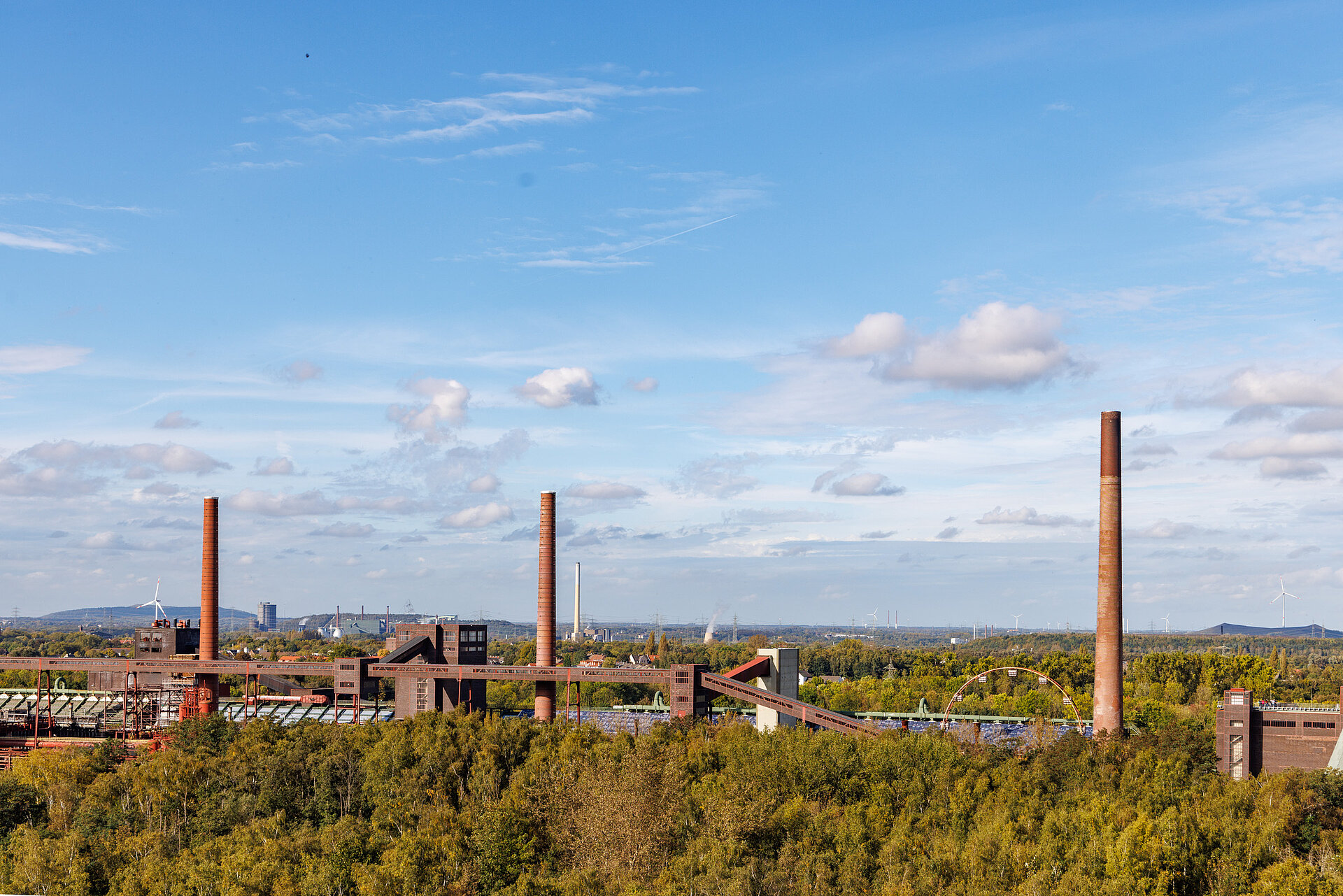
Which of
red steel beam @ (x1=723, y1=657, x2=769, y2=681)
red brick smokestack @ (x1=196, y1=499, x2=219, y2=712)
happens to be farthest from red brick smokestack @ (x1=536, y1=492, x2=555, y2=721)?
red brick smokestack @ (x1=196, y1=499, x2=219, y2=712)

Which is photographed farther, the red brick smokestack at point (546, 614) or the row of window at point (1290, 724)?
the red brick smokestack at point (546, 614)

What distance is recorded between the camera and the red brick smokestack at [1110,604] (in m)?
87.9

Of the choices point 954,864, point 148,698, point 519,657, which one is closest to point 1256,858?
point 954,864

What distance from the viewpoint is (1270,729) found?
306ft

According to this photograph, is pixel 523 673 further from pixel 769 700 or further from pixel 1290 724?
pixel 1290 724

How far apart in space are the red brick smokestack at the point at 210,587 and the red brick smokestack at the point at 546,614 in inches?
1167

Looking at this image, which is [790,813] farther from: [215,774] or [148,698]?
[148,698]

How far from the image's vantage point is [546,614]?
340ft

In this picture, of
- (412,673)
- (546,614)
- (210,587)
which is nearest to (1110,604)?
(546,614)

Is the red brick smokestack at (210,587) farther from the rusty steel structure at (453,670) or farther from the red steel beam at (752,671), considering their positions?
the red steel beam at (752,671)

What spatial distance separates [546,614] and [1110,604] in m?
44.6

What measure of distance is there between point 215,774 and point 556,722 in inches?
939

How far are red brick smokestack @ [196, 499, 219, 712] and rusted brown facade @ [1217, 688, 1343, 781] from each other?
83.9m

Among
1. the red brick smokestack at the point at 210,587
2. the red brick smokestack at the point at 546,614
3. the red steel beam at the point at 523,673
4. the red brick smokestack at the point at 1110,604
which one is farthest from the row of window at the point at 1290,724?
the red brick smokestack at the point at 210,587
